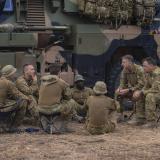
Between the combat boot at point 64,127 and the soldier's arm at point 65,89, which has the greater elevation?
the soldier's arm at point 65,89

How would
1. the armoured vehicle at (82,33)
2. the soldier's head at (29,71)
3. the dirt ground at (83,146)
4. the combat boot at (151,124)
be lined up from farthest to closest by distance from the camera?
the armoured vehicle at (82,33)
the soldier's head at (29,71)
the combat boot at (151,124)
the dirt ground at (83,146)

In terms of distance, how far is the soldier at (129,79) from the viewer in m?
10.1

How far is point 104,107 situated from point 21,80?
1.61m

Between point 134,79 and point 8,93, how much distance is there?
238cm

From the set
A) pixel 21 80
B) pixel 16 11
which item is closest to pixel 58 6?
pixel 16 11

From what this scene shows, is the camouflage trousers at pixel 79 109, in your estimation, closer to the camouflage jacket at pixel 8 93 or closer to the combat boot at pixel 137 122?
the combat boot at pixel 137 122

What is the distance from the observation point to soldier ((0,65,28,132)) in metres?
8.99

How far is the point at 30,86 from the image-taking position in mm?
10023

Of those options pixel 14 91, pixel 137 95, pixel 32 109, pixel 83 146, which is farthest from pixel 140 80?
pixel 83 146

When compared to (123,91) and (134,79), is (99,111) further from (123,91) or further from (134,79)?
(134,79)

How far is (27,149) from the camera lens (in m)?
7.57

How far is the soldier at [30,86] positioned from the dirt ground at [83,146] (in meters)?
0.61

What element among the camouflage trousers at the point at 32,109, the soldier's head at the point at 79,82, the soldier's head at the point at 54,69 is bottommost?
the camouflage trousers at the point at 32,109

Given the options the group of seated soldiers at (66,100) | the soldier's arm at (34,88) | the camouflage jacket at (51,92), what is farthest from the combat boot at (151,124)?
the soldier's arm at (34,88)
